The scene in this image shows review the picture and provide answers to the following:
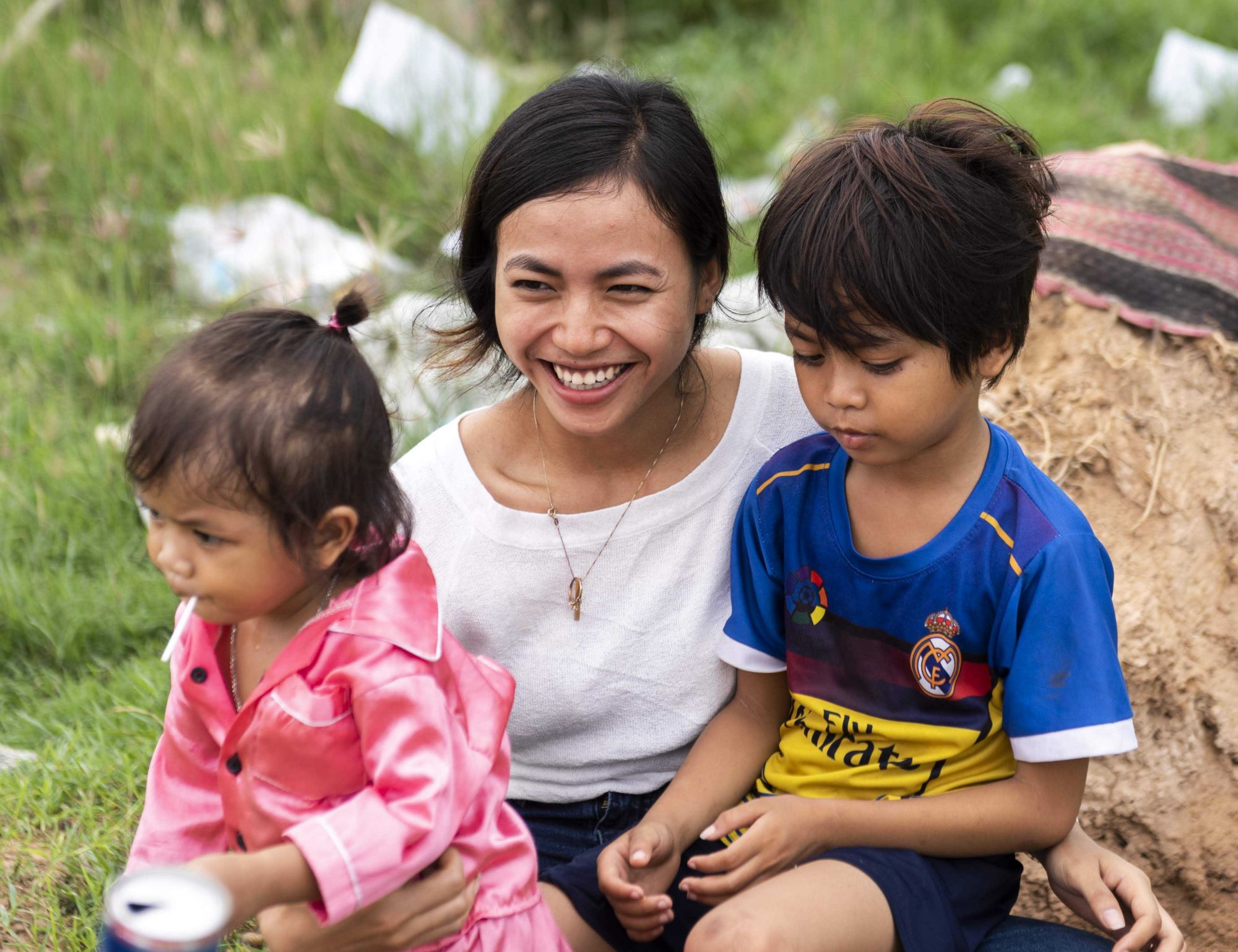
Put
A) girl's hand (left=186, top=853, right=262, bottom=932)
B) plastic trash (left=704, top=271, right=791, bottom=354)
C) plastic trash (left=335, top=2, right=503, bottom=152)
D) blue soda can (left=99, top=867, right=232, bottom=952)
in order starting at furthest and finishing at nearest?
plastic trash (left=335, top=2, right=503, bottom=152)
plastic trash (left=704, top=271, right=791, bottom=354)
girl's hand (left=186, top=853, right=262, bottom=932)
blue soda can (left=99, top=867, right=232, bottom=952)

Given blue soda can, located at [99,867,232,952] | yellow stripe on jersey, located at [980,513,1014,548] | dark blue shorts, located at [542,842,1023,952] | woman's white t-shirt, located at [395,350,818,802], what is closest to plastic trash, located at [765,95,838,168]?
woman's white t-shirt, located at [395,350,818,802]

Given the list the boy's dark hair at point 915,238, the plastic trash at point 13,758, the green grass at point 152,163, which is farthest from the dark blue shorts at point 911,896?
the plastic trash at point 13,758

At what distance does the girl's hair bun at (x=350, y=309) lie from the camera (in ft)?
5.54

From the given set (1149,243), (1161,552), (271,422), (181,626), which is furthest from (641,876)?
(1149,243)

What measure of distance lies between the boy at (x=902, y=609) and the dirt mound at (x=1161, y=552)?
0.70m

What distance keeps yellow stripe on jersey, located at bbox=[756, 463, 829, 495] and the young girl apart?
0.56m

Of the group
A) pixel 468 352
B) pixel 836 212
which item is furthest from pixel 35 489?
pixel 836 212

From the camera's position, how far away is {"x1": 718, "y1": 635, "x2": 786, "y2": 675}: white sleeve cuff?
2072 millimetres

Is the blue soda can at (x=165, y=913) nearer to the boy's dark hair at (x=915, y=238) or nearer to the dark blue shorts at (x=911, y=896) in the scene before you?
the dark blue shorts at (x=911, y=896)

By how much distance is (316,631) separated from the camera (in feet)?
5.33

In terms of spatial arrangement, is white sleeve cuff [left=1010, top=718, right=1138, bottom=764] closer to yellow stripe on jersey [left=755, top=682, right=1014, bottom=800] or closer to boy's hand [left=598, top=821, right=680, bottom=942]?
yellow stripe on jersey [left=755, top=682, right=1014, bottom=800]

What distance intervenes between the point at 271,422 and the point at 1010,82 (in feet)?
14.7

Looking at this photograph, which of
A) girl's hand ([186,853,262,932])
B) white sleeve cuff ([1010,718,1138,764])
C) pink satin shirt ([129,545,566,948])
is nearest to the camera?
girl's hand ([186,853,262,932])

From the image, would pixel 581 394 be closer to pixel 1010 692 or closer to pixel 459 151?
pixel 1010 692
